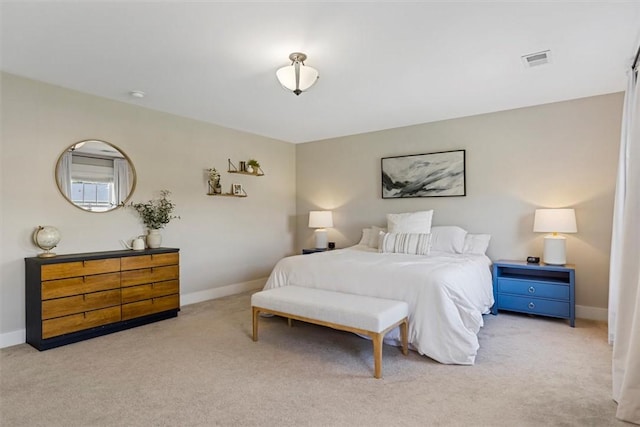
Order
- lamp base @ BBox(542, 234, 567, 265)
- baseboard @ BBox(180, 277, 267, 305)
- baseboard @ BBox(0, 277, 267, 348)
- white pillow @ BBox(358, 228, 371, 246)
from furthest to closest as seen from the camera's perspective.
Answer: white pillow @ BBox(358, 228, 371, 246) → baseboard @ BBox(180, 277, 267, 305) → lamp base @ BBox(542, 234, 567, 265) → baseboard @ BBox(0, 277, 267, 348)

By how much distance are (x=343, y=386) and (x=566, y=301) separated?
2670 millimetres

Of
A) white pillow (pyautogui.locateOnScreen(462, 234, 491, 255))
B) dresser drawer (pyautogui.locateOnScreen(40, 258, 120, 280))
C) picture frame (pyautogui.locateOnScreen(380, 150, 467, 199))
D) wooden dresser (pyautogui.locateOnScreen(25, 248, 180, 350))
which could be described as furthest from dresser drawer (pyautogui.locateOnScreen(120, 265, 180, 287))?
white pillow (pyautogui.locateOnScreen(462, 234, 491, 255))

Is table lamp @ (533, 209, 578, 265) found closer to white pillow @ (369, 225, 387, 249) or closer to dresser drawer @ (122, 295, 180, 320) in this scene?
white pillow @ (369, 225, 387, 249)

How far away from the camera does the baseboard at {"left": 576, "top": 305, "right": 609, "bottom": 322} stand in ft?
12.1

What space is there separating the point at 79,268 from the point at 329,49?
9.60 feet

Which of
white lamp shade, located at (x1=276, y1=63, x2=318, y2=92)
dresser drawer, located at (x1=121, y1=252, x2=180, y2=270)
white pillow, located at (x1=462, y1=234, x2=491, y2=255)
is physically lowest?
dresser drawer, located at (x1=121, y1=252, x2=180, y2=270)

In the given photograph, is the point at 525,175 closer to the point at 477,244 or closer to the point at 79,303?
the point at 477,244

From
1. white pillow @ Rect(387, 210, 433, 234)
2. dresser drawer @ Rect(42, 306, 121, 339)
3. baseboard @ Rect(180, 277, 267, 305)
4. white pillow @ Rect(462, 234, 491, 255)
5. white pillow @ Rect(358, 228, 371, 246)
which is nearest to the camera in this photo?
dresser drawer @ Rect(42, 306, 121, 339)

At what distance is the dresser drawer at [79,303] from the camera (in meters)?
2.96

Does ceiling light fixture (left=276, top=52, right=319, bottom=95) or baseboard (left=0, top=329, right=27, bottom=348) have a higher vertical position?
ceiling light fixture (left=276, top=52, right=319, bottom=95)

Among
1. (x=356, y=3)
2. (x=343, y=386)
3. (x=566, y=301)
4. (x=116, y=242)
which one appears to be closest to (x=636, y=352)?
(x=343, y=386)

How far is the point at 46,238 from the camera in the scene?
3.15 metres

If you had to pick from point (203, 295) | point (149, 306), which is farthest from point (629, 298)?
point (203, 295)

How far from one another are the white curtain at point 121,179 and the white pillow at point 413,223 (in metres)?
3.23
